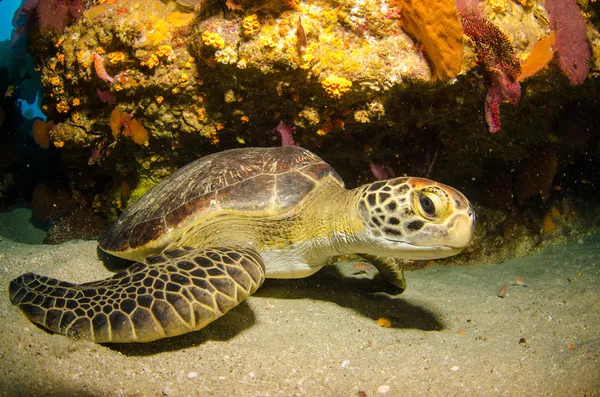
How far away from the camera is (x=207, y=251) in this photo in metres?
2.27

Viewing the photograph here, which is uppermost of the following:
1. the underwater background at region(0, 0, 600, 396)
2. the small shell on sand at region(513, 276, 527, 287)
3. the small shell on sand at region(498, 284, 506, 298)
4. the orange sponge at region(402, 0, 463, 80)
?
the orange sponge at region(402, 0, 463, 80)

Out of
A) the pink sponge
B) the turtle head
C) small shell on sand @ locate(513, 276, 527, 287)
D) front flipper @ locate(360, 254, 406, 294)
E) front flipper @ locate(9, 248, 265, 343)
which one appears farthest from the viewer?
small shell on sand @ locate(513, 276, 527, 287)

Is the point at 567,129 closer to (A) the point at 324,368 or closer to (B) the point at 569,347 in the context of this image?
(B) the point at 569,347

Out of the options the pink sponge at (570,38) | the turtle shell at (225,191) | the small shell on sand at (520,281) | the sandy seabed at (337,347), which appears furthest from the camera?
the small shell on sand at (520,281)

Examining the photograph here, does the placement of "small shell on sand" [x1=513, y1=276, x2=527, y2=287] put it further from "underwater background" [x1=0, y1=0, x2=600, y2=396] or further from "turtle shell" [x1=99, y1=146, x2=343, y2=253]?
"turtle shell" [x1=99, y1=146, x2=343, y2=253]

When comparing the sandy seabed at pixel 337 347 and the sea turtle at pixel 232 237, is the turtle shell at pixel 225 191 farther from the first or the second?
the sandy seabed at pixel 337 347

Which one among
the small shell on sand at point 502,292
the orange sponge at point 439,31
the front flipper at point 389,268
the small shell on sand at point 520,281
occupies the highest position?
the orange sponge at point 439,31

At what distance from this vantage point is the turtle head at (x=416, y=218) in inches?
79.1

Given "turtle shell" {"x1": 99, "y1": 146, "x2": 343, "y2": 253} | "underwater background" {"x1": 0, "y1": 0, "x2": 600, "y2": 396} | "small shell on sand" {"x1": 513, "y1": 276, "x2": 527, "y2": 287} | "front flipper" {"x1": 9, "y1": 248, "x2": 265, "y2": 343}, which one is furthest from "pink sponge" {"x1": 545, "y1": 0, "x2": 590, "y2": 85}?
"front flipper" {"x1": 9, "y1": 248, "x2": 265, "y2": 343}

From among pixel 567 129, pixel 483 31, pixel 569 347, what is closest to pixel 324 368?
pixel 569 347

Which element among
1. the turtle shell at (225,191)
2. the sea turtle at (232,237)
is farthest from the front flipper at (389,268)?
the turtle shell at (225,191)

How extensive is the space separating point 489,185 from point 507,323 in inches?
94.7

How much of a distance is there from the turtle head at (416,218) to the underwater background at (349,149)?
0.63 metres

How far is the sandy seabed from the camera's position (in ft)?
5.16
